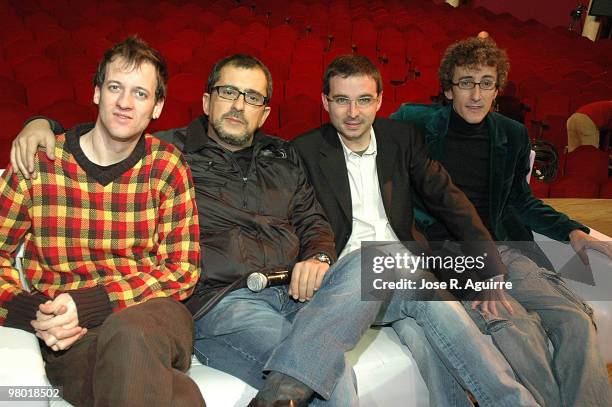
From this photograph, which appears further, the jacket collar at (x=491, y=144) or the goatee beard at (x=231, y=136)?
the jacket collar at (x=491, y=144)

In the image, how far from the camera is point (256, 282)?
109 centimetres

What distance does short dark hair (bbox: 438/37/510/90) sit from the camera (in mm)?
1443

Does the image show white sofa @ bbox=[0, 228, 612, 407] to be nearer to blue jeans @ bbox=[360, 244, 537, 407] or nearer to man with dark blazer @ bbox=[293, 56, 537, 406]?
blue jeans @ bbox=[360, 244, 537, 407]

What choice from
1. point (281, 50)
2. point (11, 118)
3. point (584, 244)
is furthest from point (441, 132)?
point (281, 50)

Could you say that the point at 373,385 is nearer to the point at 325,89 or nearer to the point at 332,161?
the point at 332,161

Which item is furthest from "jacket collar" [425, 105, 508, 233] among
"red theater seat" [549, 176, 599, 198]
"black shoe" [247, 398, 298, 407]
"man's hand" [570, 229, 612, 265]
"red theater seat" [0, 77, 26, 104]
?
"red theater seat" [0, 77, 26, 104]

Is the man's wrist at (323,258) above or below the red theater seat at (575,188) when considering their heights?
below

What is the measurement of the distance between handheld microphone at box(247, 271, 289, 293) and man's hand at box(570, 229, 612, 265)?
25.9 inches

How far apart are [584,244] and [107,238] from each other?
99 centimetres

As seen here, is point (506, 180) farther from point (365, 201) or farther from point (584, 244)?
point (365, 201)

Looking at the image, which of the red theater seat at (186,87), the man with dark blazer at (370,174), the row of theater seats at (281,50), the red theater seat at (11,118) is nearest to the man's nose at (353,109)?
the man with dark blazer at (370,174)

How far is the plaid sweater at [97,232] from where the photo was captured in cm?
92

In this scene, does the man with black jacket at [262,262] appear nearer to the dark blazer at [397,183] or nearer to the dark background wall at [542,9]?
the dark blazer at [397,183]

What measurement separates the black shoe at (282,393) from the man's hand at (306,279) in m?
0.21
